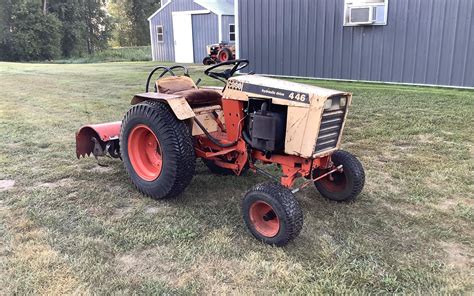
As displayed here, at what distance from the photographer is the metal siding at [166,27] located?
1983cm

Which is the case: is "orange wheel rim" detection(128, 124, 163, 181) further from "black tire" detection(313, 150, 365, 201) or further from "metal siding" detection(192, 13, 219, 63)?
"metal siding" detection(192, 13, 219, 63)

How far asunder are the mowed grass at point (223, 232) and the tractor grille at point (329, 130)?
0.56 meters

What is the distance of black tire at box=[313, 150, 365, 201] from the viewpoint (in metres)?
3.29

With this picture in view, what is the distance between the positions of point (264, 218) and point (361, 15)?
8.29 meters

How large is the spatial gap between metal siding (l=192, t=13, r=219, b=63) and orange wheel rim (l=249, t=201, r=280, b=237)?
55.0ft

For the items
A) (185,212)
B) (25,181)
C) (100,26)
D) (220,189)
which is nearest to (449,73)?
(220,189)

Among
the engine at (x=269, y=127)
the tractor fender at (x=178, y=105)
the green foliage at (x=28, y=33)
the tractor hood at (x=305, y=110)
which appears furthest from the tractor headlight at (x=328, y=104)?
the green foliage at (x=28, y=33)

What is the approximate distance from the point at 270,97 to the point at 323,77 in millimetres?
8198

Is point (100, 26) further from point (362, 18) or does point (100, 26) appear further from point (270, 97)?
point (270, 97)

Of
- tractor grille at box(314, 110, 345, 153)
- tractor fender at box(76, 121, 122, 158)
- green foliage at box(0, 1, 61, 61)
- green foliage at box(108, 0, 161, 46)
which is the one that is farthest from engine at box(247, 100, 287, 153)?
green foliage at box(108, 0, 161, 46)

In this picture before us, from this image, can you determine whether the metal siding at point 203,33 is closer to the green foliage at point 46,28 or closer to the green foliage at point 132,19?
the green foliage at point 46,28

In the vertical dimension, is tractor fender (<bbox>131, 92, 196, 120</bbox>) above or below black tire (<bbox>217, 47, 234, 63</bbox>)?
below

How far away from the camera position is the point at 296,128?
9.22ft

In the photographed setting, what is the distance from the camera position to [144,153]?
3.81m
